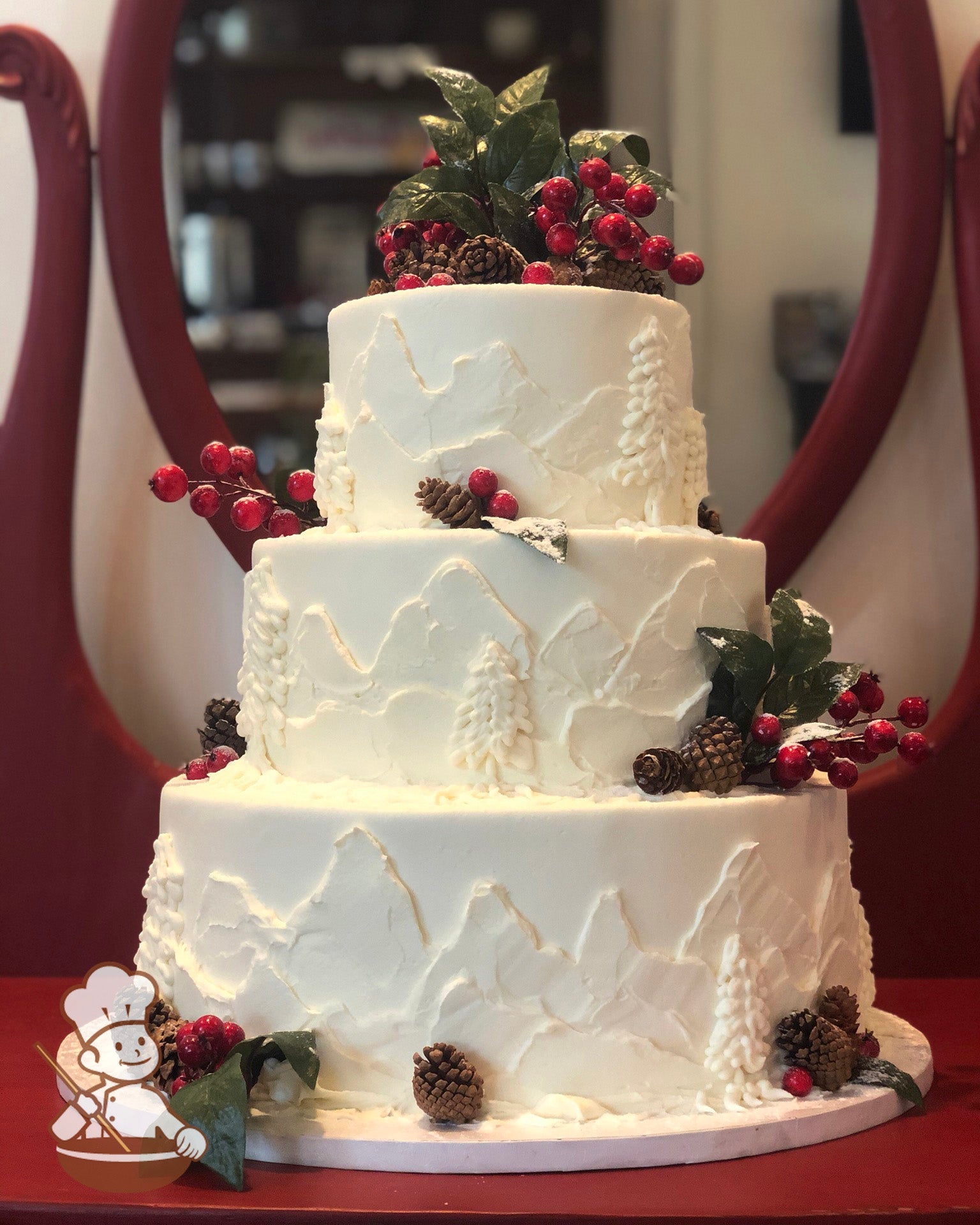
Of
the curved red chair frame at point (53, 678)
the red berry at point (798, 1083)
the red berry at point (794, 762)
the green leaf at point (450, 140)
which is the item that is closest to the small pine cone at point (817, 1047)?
the red berry at point (798, 1083)

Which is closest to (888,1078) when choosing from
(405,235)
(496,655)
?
(496,655)

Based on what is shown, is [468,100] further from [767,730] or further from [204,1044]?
[204,1044]

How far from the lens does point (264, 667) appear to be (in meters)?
1.67

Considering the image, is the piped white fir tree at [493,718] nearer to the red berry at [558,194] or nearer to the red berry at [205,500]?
the red berry at [205,500]

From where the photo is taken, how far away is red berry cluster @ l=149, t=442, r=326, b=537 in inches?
68.1

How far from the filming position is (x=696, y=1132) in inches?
55.7

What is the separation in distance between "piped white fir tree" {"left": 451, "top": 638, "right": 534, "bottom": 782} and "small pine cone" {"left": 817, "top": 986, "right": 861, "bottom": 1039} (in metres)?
0.48

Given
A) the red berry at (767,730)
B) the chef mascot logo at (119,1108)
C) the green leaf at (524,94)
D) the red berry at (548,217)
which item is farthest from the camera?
the green leaf at (524,94)

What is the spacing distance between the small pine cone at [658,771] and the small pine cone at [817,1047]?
1.04 feet

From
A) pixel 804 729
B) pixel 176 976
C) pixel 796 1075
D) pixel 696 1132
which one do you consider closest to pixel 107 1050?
pixel 176 976

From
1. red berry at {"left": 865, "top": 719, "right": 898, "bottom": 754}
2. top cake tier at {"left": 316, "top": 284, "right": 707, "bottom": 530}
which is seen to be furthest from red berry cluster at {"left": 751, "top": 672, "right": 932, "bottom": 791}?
top cake tier at {"left": 316, "top": 284, "right": 707, "bottom": 530}

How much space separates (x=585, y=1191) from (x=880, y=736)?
2.14 ft

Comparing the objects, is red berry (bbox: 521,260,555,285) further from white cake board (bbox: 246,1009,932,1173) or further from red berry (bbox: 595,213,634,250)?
white cake board (bbox: 246,1009,932,1173)

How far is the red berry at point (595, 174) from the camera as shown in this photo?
167 centimetres
